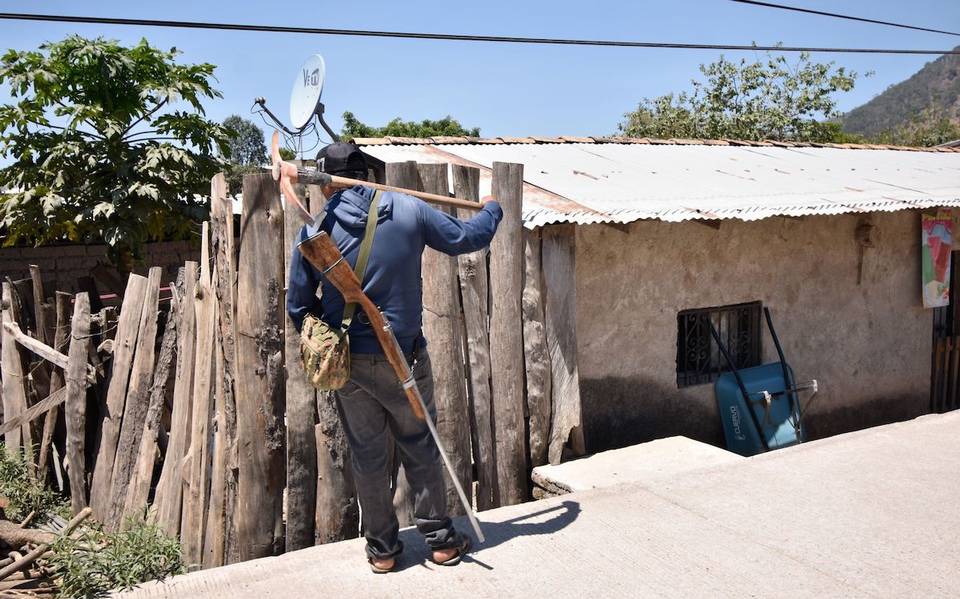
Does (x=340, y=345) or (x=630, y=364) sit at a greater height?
(x=340, y=345)

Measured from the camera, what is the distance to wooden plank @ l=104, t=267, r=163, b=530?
17.8ft

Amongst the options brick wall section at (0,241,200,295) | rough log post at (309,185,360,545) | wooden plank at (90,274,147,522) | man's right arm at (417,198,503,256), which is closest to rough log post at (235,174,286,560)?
rough log post at (309,185,360,545)

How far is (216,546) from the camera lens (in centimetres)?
444

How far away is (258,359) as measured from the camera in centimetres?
416

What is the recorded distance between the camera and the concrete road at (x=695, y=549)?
3482mm

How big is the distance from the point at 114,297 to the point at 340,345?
179 inches

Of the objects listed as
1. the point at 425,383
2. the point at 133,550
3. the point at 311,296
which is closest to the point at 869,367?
the point at 425,383

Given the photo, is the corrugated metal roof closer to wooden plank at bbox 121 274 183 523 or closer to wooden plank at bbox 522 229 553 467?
wooden plank at bbox 522 229 553 467

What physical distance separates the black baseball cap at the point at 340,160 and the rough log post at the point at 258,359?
1.95 feet

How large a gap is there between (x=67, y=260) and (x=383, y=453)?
33.4 feet

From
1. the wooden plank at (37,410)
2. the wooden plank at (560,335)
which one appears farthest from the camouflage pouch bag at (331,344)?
the wooden plank at (37,410)

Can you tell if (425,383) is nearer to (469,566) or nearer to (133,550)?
(469,566)

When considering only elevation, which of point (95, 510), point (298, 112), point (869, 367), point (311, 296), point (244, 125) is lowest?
point (95, 510)

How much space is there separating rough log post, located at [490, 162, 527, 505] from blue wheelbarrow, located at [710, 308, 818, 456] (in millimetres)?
2490
